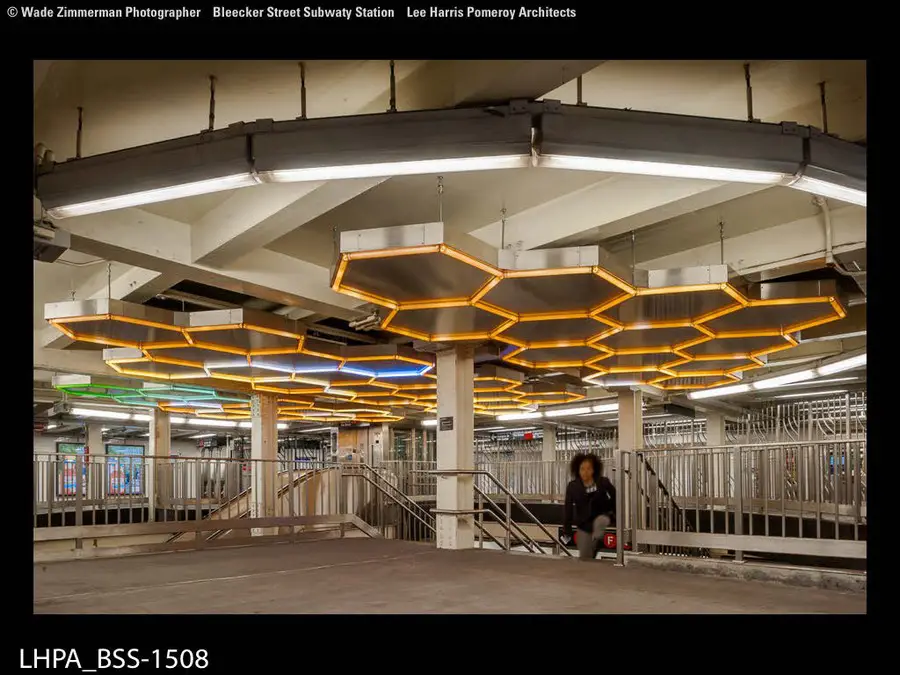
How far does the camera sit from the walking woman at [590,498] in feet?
30.3

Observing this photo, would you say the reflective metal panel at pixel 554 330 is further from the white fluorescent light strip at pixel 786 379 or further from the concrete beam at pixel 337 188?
the white fluorescent light strip at pixel 786 379

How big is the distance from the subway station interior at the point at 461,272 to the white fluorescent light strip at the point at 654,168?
0.09ft

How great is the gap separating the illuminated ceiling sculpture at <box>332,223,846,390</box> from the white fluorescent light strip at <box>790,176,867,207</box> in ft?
8.16

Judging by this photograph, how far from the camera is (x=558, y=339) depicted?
1170 centimetres

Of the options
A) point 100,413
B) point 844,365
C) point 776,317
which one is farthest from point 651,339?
point 100,413

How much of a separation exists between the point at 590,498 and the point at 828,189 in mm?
5144

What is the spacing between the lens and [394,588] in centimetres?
743

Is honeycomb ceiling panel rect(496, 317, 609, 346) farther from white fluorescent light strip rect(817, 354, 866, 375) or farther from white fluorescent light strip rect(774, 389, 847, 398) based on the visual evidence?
white fluorescent light strip rect(774, 389, 847, 398)

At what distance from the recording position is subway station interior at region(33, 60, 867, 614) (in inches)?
192

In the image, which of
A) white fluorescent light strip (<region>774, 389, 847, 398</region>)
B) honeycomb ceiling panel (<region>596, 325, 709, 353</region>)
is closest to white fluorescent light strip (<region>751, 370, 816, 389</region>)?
white fluorescent light strip (<region>774, 389, 847, 398</region>)

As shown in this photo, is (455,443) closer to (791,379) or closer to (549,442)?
(791,379)
